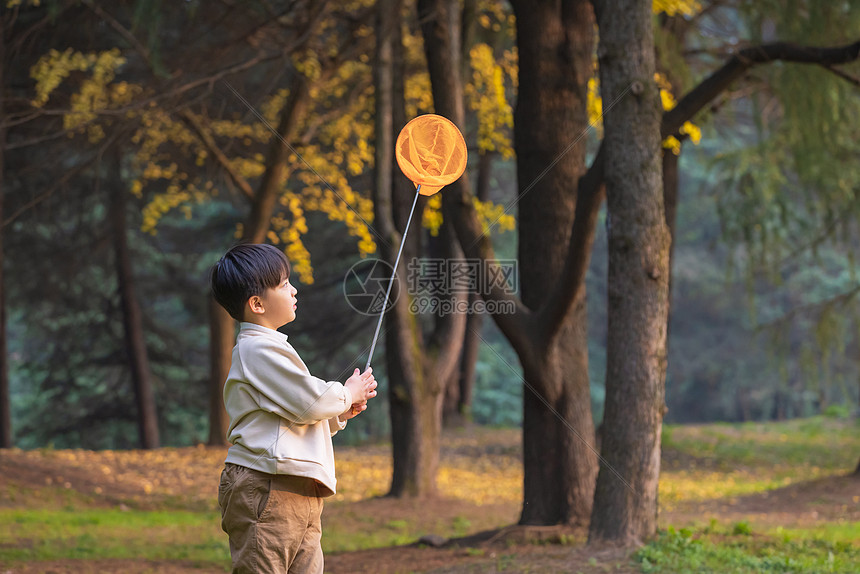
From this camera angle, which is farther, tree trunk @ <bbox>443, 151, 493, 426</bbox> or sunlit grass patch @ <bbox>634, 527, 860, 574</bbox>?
tree trunk @ <bbox>443, 151, 493, 426</bbox>

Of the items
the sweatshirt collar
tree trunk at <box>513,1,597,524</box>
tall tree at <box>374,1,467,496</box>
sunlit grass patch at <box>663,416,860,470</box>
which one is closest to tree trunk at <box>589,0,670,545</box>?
tree trunk at <box>513,1,597,524</box>

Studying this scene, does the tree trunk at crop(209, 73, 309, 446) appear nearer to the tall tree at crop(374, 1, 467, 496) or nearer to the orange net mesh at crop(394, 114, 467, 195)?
the tall tree at crop(374, 1, 467, 496)

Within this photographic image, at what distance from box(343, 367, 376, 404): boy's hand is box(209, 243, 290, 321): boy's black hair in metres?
0.40

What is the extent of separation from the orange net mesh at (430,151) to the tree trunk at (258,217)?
21.9ft

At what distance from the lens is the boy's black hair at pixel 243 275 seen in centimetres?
264

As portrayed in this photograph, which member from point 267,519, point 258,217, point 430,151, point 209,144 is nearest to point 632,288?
point 430,151

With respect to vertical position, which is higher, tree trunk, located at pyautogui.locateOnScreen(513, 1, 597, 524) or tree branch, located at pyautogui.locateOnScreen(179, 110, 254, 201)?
tree branch, located at pyautogui.locateOnScreen(179, 110, 254, 201)

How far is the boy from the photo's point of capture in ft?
8.36

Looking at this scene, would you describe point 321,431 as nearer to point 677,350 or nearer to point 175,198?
point 175,198

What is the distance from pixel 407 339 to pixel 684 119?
3.99 metres

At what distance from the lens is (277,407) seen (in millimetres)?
2553

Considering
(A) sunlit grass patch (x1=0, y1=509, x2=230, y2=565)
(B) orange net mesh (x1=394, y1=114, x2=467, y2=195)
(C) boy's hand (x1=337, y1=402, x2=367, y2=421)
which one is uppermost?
(B) orange net mesh (x1=394, y1=114, x2=467, y2=195)

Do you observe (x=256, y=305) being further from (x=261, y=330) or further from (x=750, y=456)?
(x=750, y=456)

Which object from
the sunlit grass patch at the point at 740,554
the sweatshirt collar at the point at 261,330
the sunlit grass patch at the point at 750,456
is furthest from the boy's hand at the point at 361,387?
the sunlit grass patch at the point at 750,456
